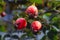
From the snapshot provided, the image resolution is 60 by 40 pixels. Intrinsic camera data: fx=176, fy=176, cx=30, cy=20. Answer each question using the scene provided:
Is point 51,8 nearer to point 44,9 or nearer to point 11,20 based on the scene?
point 44,9

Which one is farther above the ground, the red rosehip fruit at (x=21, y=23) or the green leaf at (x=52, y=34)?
the red rosehip fruit at (x=21, y=23)

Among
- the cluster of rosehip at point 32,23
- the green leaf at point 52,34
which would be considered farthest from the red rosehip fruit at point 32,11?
the green leaf at point 52,34

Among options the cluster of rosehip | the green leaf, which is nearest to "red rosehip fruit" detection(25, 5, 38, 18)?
the cluster of rosehip

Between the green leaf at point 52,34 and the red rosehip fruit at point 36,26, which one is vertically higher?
the red rosehip fruit at point 36,26

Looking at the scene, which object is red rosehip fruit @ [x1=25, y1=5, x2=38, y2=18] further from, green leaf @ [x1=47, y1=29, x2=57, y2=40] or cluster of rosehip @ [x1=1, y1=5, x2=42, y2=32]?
green leaf @ [x1=47, y1=29, x2=57, y2=40]

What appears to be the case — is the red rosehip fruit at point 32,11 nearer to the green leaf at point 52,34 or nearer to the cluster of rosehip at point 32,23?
the cluster of rosehip at point 32,23

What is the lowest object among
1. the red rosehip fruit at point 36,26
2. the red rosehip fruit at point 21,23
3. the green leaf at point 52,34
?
the green leaf at point 52,34

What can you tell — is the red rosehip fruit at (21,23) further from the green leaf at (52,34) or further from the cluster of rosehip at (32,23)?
the green leaf at (52,34)

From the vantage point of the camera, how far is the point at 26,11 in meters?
0.74

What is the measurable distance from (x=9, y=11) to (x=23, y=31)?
0.36 feet

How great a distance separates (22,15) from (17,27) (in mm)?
57

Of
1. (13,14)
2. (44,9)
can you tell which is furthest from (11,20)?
(44,9)

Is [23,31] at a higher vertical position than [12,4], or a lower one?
lower

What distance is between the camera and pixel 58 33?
80 cm
